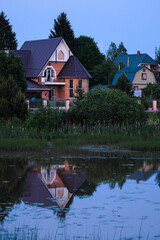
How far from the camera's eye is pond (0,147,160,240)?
1128 cm

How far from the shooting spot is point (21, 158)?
2278 cm

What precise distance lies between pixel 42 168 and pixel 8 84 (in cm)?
1315

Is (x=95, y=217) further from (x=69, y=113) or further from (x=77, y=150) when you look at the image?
(x=69, y=113)

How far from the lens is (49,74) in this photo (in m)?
72.3

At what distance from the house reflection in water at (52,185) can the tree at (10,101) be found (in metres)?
11.2

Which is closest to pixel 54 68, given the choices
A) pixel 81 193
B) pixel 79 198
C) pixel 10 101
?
pixel 10 101

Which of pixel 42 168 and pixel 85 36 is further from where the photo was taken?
pixel 85 36

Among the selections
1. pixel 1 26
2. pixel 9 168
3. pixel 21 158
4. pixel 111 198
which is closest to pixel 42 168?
pixel 9 168

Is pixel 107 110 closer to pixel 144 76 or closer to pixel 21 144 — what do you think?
pixel 21 144

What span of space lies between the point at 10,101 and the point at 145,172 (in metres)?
14.5

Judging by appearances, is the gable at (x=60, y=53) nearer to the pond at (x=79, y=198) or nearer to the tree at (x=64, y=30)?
the tree at (x=64, y=30)

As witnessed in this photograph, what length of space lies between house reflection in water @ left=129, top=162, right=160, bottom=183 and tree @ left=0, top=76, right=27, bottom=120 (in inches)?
493

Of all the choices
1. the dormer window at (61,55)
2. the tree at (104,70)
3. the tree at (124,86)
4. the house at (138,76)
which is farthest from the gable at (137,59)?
the tree at (124,86)

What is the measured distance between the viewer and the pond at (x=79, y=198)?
1128cm
